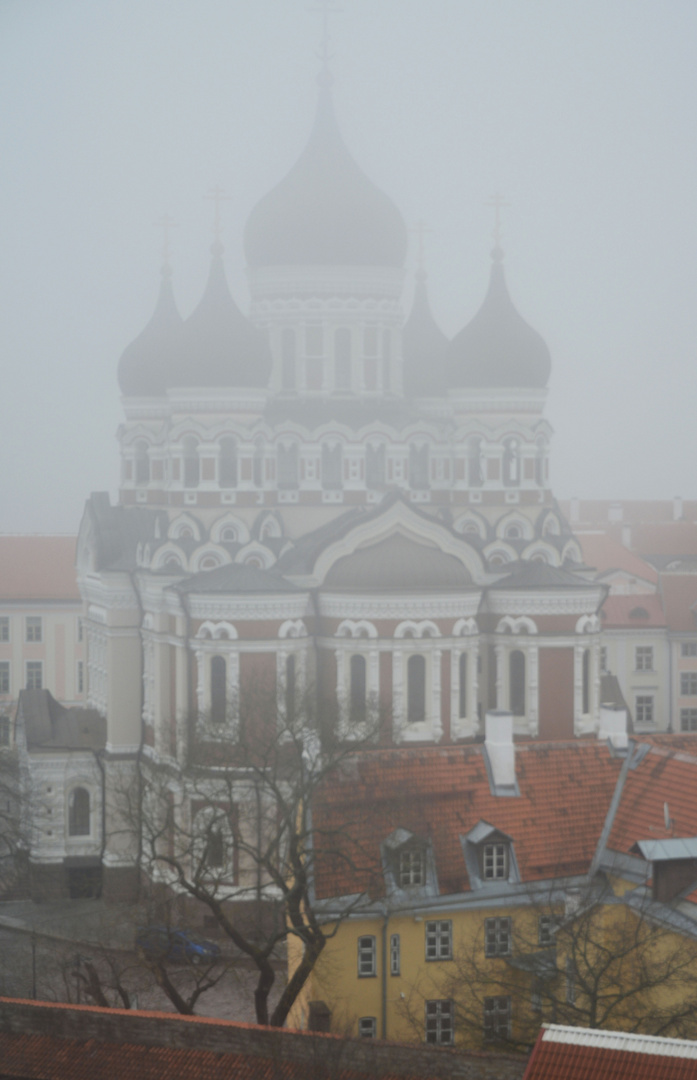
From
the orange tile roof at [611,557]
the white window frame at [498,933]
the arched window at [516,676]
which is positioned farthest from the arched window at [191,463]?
the orange tile roof at [611,557]

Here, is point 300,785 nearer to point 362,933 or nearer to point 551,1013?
point 362,933

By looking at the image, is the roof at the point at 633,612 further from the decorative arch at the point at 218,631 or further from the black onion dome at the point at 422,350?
the decorative arch at the point at 218,631

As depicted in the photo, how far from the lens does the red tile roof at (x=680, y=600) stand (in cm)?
5566

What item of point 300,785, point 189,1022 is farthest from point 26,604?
point 189,1022

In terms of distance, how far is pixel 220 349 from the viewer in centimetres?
4097

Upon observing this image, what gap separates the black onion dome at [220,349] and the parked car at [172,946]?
13.5 metres

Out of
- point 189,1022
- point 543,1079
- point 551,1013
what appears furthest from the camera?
point 551,1013

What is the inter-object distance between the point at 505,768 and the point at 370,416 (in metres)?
16.1

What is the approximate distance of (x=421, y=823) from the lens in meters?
28.0

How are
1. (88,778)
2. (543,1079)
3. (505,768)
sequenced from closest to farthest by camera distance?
(543,1079) → (505,768) → (88,778)

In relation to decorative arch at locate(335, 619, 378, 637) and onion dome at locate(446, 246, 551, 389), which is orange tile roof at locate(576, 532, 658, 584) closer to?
onion dome at locate(446, 246, 551, 389)

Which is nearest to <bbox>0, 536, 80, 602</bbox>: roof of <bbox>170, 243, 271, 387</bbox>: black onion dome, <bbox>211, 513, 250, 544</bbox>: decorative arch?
<bbox>211, 513, 250, 544</bbox>: decorative arch

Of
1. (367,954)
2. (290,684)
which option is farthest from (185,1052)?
(290,684)

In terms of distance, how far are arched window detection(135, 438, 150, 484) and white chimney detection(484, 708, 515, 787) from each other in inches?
792
